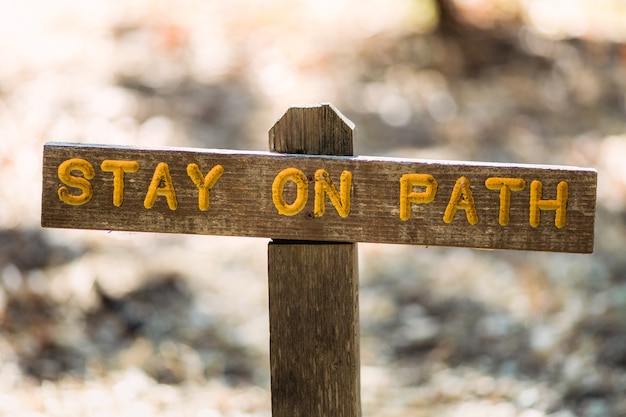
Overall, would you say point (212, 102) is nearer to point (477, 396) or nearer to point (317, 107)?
point (477, 396)

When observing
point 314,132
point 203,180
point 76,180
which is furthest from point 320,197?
point 76,180

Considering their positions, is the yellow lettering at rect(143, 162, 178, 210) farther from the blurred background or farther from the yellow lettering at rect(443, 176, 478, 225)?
the blurred background

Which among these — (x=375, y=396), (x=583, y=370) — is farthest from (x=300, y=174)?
(x=583, y=370)

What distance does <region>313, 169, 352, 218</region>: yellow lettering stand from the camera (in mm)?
2273

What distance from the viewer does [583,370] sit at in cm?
441

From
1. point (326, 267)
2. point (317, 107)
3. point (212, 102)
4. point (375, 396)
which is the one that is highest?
point (212, 102)

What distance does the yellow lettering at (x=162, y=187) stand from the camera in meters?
2.33

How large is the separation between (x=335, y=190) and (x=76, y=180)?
73 cm

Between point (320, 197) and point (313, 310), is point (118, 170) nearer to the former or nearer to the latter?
point (320, 197)

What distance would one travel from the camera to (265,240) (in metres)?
6.09

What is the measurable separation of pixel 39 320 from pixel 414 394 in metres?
2.11

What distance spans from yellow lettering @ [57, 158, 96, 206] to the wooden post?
53 cm

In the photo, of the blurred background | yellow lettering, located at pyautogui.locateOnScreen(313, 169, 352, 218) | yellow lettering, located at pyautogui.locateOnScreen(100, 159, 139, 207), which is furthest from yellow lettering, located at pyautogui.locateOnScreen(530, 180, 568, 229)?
the blurred background

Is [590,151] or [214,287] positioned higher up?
[590,151]
